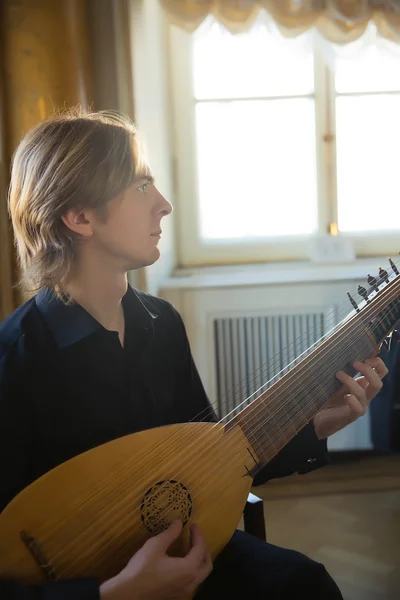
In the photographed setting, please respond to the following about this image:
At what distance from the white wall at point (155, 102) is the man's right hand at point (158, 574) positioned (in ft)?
4.28

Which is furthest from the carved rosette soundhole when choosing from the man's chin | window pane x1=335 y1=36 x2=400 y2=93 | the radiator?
window pane x1=335 y1=36 x2=400 y2=93

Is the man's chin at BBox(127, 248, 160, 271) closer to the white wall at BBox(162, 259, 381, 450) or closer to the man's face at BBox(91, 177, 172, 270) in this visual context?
the man's face at BBox(91, 177, 172, 270)

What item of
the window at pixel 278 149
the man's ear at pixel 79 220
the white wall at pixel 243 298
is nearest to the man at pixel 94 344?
the man's ear at pixel 79 220

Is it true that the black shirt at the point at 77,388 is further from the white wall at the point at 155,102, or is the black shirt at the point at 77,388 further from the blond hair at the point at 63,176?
the white wall at the point at 155,102

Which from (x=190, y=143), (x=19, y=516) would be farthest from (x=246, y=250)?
(x=19, y=516)

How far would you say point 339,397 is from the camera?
3.83ft

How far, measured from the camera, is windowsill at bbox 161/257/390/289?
7.55ft

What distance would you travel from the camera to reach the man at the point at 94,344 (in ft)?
3.12

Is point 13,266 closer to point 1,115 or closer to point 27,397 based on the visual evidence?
point 1,115

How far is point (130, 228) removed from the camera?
1.05 m

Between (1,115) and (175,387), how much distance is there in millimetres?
1148

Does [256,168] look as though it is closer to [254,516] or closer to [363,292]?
[363,292]

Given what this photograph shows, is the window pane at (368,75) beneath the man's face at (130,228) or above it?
above

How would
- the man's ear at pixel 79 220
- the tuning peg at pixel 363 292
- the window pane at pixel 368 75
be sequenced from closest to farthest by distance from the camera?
the man's ear at pixel 79 220
the tuning peg at pixel 363 292
the window pane at pixel 368 75
